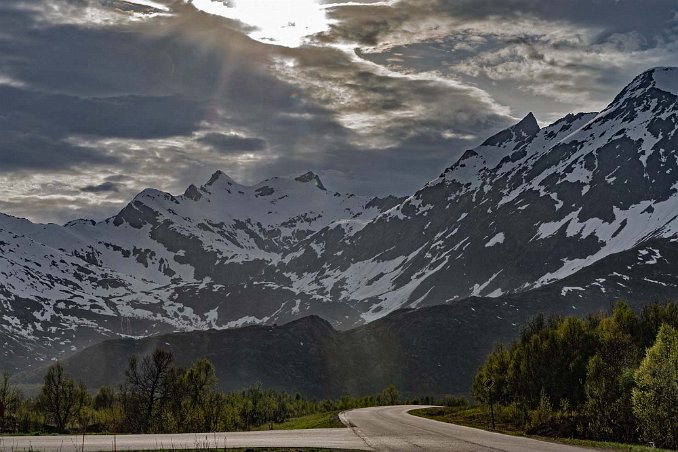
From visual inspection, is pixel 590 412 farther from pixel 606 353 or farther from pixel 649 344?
pixel 649 344

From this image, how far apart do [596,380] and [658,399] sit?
44.6 ft

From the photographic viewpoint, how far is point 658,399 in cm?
6022

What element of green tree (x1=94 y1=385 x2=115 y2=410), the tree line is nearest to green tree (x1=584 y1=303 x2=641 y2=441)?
the tree line

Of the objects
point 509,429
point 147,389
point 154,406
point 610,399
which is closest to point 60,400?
point 154,406

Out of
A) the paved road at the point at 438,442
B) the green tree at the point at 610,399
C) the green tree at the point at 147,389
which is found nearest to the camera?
the paved road at the point at 438,442

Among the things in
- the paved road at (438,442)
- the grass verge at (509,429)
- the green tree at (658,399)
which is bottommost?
the grass verge at (509,429)

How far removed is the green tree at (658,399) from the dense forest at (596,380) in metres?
0.07

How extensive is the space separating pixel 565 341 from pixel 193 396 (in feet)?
217

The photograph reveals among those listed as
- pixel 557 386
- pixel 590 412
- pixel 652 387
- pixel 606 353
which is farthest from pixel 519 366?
pixel 652 387

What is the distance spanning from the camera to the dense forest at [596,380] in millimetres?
Answer: 60906

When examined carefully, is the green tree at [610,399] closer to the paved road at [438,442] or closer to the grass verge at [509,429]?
the grass verge at [509,429]

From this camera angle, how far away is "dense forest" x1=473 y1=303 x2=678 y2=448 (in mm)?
60906

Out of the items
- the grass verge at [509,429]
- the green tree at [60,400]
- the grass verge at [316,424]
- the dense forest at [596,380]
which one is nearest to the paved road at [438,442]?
the grass verge at [509,429]

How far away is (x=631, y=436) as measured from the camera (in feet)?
218
